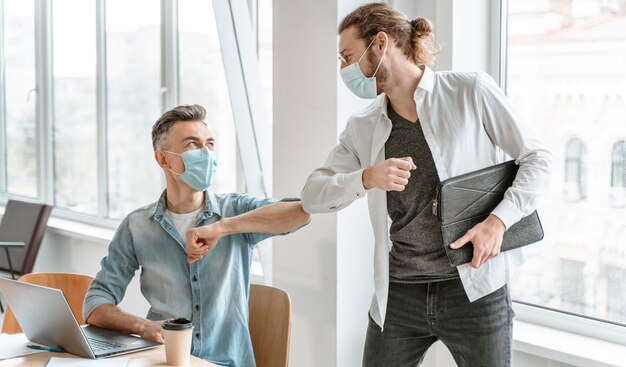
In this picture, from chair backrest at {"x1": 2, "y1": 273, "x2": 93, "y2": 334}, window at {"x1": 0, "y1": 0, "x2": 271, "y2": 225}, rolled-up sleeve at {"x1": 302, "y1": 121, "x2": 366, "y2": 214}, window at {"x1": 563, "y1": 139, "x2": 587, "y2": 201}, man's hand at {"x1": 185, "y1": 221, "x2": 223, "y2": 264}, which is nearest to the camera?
rolled-up sleeve at {"x1": 302, "y1": 121, "x2": 366, "y2": 214}

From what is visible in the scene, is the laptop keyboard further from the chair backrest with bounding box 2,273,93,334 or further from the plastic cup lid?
the chair backrest with bounding box 2,273,93,334

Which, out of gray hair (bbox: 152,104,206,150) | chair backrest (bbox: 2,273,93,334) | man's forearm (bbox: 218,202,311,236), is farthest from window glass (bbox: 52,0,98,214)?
man's forearm (bbox: 218,202,311,236)

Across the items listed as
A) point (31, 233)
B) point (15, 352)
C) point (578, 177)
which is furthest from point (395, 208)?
point (31, 233)

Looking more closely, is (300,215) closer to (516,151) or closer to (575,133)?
(516,151)

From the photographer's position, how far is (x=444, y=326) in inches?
83.5

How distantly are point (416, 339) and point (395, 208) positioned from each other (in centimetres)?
37

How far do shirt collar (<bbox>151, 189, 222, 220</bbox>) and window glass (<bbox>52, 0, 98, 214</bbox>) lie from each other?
10.1ft

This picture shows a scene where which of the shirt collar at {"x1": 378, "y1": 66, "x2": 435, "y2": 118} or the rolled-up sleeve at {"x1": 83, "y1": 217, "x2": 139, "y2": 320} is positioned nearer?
the shirt collar at {"x1": 378, "y1": 66, "x2": 435, "y2": 118}

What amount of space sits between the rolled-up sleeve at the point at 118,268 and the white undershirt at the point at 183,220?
14cm

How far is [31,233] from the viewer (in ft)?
16.6

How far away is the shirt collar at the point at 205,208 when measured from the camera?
239 cm

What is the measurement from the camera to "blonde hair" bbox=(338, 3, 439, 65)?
218 cm

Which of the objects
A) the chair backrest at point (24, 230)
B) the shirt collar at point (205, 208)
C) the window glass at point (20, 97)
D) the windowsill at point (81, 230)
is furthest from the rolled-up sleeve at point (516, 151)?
the window glass at point (20, 97)

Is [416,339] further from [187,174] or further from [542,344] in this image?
[187,174]
